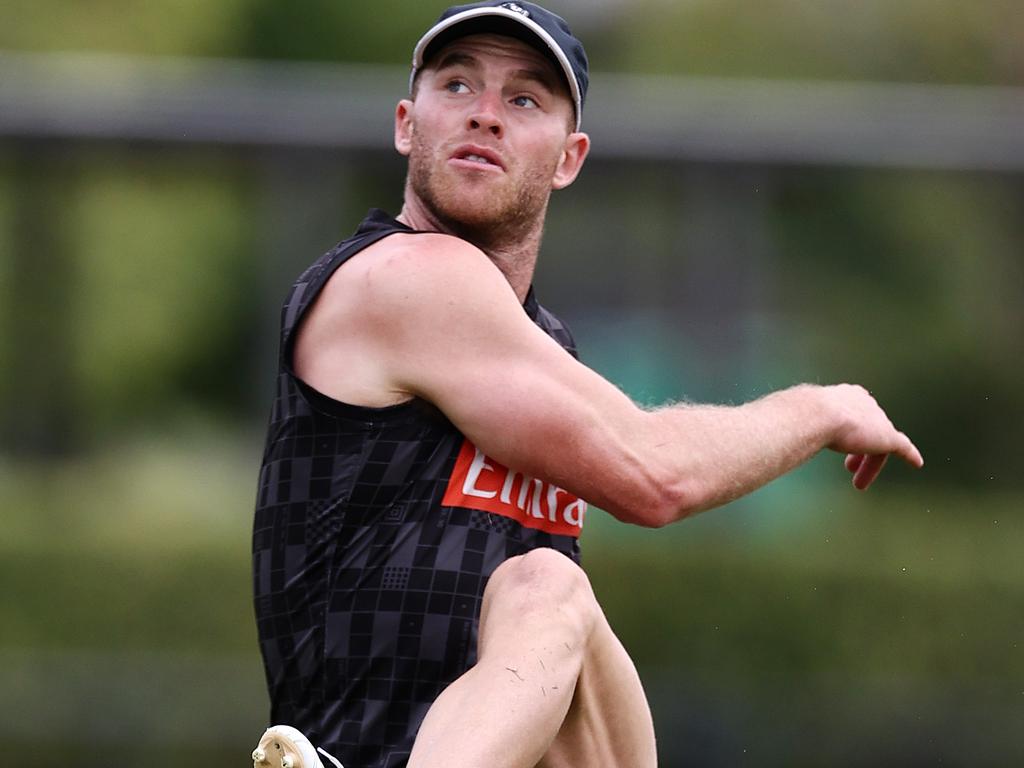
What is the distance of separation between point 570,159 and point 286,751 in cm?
160

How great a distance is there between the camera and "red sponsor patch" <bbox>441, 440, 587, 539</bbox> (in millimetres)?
3887

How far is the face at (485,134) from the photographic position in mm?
4086

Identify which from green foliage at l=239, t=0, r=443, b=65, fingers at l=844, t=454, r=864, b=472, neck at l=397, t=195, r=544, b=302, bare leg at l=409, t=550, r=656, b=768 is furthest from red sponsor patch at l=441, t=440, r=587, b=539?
green foliage at l=239, t=0, r=443, b=65

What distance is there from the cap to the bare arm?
0.49m

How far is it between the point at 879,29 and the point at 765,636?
9525 mm

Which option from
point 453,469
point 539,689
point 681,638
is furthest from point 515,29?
point 681,638

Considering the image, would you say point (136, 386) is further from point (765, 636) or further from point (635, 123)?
point (765, 636)

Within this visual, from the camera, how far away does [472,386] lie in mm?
3814

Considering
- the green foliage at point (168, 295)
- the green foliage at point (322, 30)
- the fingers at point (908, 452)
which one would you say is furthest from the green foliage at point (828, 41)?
the fingers at point (908, 452)

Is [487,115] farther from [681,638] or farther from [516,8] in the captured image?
[681,638]

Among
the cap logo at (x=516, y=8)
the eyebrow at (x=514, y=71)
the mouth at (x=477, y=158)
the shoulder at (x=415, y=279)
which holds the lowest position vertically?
the shoulder at (x=415, y=279)

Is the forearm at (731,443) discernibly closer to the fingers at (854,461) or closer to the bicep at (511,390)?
the bicep at (511,390)

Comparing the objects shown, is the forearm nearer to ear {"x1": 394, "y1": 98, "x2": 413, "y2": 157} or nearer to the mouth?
the mouth

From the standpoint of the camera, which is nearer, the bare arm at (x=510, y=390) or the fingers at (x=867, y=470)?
the bare arm at (x=510, y=390)
